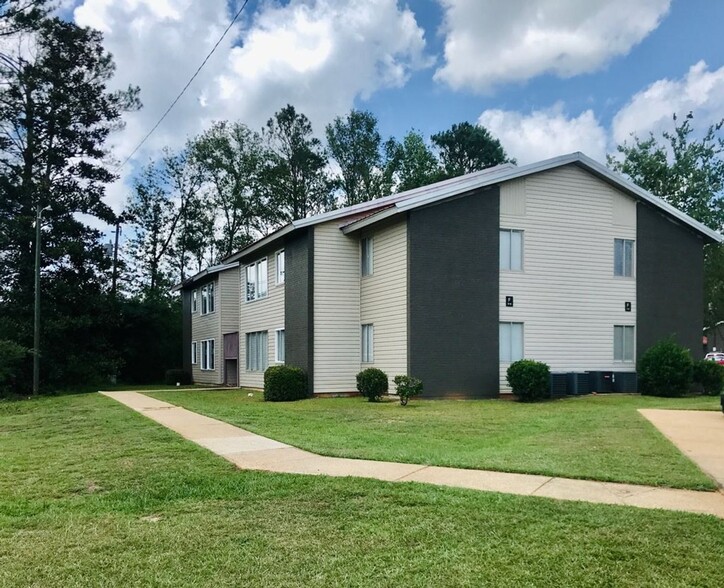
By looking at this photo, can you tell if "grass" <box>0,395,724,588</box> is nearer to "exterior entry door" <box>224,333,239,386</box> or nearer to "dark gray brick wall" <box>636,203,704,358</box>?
"dark gray brick wall" <box>636,203,704,358</box>

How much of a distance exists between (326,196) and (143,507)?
4089 centimetres

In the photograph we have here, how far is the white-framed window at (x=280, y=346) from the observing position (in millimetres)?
23055

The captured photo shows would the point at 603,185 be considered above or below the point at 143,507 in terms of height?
above

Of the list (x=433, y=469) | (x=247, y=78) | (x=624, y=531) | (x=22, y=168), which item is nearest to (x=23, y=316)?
(x=22, y=168)

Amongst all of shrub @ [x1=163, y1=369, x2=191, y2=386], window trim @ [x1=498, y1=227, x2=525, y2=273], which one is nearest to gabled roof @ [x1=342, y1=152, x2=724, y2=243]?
window trim @ [x1=498, y1=227, x2=525, y2=273]

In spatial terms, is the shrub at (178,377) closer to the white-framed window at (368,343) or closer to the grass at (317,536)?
the white-framed window at (368,343)

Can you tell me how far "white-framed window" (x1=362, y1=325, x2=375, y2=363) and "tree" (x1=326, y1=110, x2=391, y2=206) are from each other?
1042 inches

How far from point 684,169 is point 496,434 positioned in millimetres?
37703

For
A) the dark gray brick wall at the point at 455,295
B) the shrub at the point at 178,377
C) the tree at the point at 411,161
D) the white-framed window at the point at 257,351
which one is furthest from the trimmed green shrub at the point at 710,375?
the tree at the point at 411,161

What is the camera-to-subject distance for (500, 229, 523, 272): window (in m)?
19.5

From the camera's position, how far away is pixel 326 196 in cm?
4578

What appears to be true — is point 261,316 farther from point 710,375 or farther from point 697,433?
point 697,433

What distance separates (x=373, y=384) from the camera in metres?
18.0

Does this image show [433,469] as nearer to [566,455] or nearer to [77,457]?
[566,455]
